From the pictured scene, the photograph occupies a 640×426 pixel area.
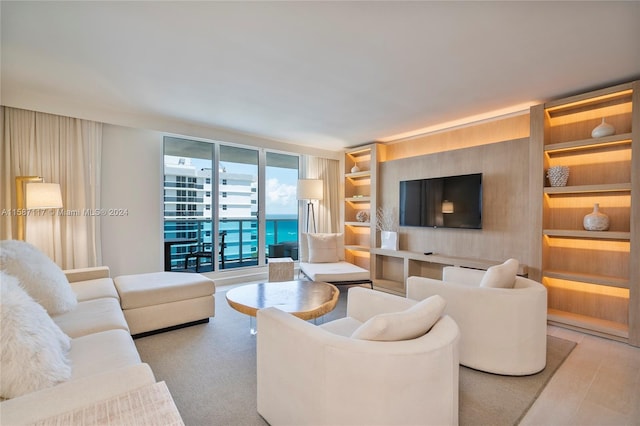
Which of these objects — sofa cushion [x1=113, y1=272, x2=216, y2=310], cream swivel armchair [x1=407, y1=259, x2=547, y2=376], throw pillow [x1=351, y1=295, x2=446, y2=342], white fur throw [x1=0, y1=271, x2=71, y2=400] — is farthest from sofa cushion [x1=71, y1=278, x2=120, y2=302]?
Result: cream swivel armchair [x1=407, y1=259, x2=547, y2=376]

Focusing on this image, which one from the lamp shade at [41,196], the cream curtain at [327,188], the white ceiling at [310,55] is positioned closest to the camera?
the white ceiling at [310,55]

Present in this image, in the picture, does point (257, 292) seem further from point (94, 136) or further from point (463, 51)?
point (94, 136)

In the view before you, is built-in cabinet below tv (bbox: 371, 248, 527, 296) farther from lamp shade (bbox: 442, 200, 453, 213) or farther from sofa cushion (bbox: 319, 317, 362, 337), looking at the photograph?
sofa cushion (bbox: 319, 317, 362, 337)

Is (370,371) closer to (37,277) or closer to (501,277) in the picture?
(501,277)

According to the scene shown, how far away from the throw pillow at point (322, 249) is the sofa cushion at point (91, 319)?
280 cm

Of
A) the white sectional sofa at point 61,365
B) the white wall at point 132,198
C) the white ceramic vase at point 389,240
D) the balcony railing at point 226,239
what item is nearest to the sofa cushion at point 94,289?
the white sectional sofa at point 61,365

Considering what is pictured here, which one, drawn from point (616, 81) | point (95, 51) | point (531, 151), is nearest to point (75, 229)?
point (95, 51)

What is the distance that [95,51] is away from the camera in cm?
228

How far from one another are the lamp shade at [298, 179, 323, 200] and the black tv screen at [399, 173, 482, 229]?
1396mm

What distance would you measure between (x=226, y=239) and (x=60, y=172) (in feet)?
7.56

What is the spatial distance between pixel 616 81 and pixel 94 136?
5.53 meters

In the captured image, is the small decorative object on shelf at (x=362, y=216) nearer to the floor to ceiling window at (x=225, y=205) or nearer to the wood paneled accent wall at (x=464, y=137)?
the wood paneled accent wall at (x=464, y=137)

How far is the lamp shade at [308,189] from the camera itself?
5043 millimetres

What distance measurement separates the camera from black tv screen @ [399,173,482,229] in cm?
380
